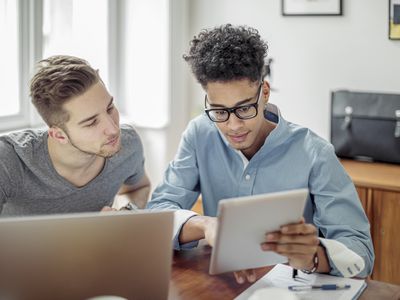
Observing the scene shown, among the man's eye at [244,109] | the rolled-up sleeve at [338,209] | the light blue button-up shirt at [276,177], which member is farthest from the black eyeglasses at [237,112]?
the rolled-up sleeve at [338,209]

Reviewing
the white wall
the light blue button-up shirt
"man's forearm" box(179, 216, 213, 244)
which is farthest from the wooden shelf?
"man's forearm" box(179, 216, 213, 244)

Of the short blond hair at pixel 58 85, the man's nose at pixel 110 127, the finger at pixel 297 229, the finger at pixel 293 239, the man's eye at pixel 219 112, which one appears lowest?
the finger at pixel 293 239

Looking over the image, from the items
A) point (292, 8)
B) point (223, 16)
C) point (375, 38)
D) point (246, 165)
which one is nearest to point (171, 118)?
point (223, 16)

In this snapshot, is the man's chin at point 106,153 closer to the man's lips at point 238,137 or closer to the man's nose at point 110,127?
the man's nose at point 110,127

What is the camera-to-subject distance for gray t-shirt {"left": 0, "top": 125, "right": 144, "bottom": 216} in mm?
1858

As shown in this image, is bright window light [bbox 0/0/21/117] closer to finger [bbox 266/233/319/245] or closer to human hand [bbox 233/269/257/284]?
human hand [bbox 233/269/257/284]

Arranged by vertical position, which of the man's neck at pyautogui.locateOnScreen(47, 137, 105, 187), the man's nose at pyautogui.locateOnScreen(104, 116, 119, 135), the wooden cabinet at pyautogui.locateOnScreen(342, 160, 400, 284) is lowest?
the wooden cabinet at pyautogui.locateOnScreen(342, 160, 400, 284)

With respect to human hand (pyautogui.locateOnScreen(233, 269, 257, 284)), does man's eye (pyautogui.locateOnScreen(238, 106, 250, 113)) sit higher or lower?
higher

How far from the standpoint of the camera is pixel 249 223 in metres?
1.28

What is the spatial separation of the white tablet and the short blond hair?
735 mm

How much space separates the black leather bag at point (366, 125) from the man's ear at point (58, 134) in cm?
157

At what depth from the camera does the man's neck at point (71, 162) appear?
190 centimetres

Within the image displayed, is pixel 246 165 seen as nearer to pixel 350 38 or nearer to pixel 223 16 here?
pixel 350 38

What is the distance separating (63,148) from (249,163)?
0.56 m
